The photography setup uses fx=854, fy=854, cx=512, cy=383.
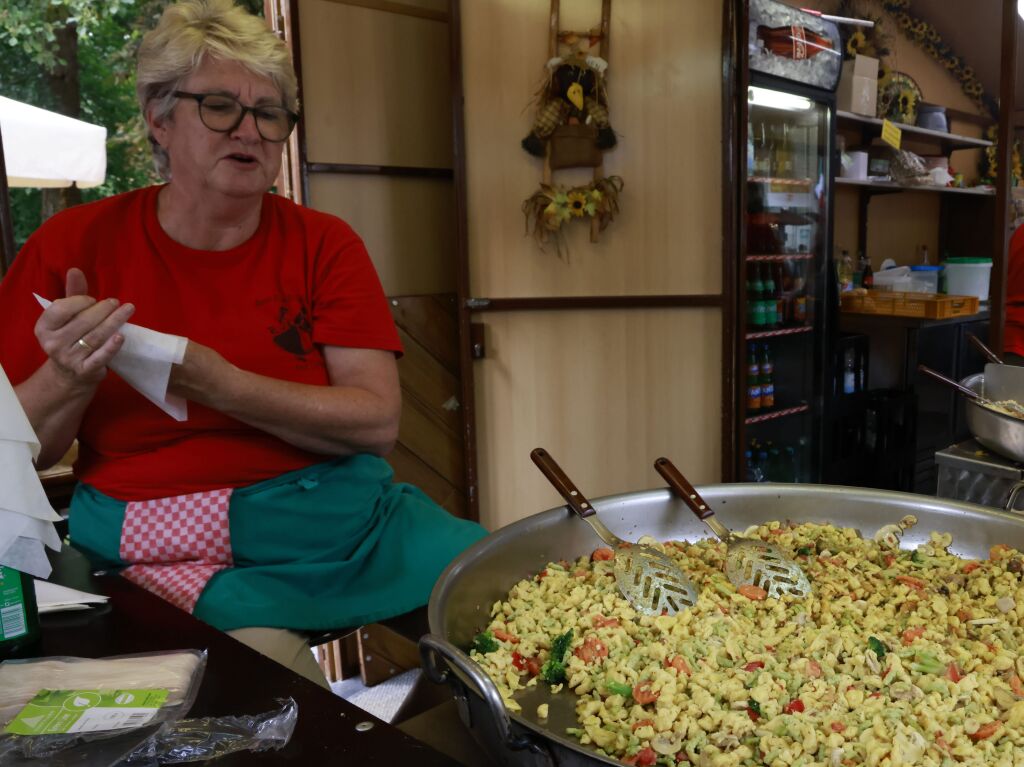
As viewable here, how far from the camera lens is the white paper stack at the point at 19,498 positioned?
0.65 metres

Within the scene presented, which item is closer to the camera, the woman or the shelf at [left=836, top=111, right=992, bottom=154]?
the woman

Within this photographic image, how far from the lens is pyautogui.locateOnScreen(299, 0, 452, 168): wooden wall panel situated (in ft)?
9.12

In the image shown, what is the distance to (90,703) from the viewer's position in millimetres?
673

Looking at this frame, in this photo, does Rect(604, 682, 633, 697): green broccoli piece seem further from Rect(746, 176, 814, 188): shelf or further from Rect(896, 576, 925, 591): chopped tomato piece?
Rect(746, 176, 814, 188): shelf

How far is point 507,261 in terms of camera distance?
300cm

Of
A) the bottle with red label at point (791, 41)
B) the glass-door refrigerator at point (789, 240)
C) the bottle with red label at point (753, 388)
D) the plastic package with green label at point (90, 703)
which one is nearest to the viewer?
the plastic package with green label at point (90, 703)

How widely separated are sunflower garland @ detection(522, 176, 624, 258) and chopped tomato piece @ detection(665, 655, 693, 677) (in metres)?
2.18

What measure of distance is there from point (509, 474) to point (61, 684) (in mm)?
2432

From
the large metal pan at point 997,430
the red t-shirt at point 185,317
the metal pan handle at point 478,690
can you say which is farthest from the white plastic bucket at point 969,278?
the metal pan handle at point 478,690

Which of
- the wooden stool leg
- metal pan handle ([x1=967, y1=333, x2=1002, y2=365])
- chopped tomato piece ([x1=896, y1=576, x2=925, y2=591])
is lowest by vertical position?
the wooden stool leg

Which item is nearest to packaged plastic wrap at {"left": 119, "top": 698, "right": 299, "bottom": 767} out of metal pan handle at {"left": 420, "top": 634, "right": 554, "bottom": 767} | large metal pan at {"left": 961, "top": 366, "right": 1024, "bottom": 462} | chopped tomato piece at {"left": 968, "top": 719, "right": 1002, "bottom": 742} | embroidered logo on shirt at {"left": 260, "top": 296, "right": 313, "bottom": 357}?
metal pan handle at {"left": 420, "top": 634, "right": 554, "bottom": 767}

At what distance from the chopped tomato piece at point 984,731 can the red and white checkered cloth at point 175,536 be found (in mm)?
1010

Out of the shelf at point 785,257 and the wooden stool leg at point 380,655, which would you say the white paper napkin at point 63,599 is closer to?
the wooden stool leg at point 380,655

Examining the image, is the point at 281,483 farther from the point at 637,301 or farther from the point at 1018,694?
the point at 637,301
